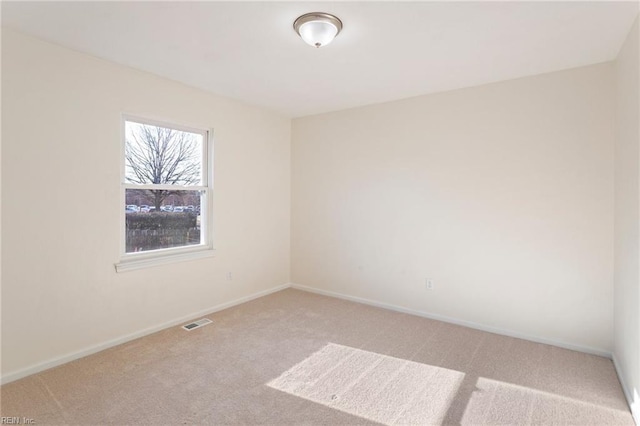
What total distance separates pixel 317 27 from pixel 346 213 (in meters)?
2.63

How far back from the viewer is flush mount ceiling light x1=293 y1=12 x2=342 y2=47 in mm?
2189

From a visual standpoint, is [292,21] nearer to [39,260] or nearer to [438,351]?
[39,260]

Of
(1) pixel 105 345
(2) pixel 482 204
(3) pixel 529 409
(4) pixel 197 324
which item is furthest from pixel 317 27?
(1) pixel 105 345

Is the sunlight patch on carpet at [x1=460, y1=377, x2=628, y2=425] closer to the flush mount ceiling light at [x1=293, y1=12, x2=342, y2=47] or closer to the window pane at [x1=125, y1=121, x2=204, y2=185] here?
the flush mount ceiling light at [x1=293, y1=12, x2=342, y2=47]

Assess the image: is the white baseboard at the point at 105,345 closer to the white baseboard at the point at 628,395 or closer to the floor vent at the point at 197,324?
the floor vent at the point at 197,324

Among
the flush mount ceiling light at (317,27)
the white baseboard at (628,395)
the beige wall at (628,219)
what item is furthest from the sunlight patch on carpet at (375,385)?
the flush mount ceiling light at (317,27)

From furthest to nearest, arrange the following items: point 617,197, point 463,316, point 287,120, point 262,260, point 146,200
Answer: point 287,120, point 262,260, point 463,316, point 146,200, point 617,197

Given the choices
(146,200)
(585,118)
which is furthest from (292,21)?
(585,118)

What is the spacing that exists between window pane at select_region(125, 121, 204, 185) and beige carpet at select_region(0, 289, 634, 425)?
1.61m

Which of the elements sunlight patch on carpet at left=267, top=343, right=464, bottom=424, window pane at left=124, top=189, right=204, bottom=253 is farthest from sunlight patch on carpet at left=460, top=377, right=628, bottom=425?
window pane at left=124, top=189, right=204, bottom=253

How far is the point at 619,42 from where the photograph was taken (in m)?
2.53

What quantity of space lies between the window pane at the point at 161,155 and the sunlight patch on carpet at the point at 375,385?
2332 mm

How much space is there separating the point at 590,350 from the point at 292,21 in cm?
368

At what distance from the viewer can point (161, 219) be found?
354 centimetres
